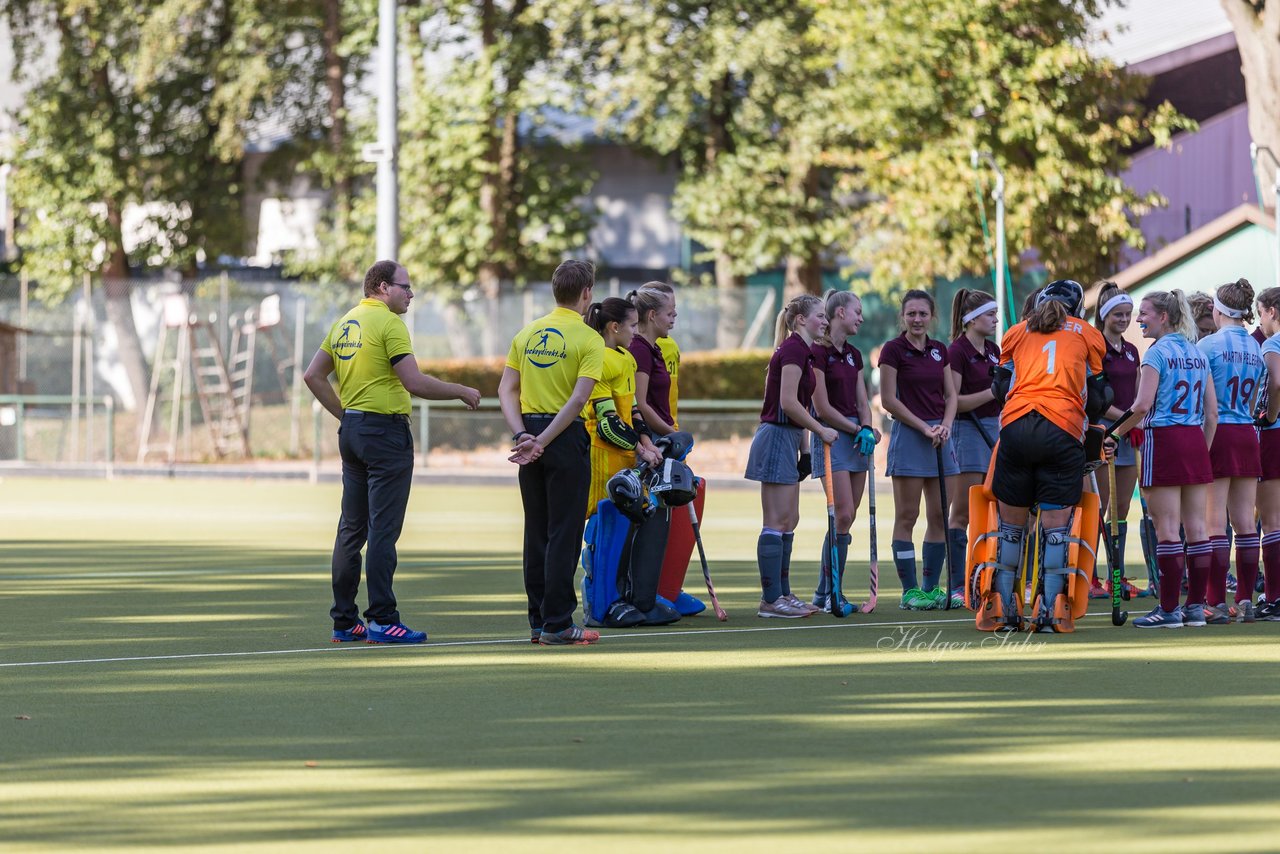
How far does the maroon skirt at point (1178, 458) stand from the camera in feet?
35.4

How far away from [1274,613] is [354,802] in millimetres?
6602

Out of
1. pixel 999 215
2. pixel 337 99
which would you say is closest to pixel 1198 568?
pixel 999 215

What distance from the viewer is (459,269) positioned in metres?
36.2

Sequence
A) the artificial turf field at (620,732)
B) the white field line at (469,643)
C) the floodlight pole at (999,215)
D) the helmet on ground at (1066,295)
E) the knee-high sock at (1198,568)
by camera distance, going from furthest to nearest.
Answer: the floodlight pole at (999,215) → the knee-high sock at (1198,568) → the helmet on ground at (1066,295) → the white field line at (469,643) → the artificial turf field at (620,732)

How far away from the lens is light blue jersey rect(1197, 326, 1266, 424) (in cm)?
1102

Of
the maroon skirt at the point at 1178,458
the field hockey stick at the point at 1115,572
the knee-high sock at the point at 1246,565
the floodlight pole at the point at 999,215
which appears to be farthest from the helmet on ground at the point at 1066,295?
the floodlight pole at the point at 999,215

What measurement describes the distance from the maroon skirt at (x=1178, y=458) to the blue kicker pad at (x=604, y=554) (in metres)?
2.81

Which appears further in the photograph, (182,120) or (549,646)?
(182,120)

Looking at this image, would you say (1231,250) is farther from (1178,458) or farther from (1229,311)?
(1178,458)

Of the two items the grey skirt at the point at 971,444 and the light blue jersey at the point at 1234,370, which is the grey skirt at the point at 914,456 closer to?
the grey skirt at the point at 971,444

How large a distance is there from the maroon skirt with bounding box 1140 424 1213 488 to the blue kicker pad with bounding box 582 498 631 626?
281 cm

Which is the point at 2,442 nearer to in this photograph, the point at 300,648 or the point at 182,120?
the point at 182,120

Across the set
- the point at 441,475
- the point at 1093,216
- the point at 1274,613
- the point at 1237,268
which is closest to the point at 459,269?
the point at 441,475

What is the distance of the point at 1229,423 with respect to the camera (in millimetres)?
11086
